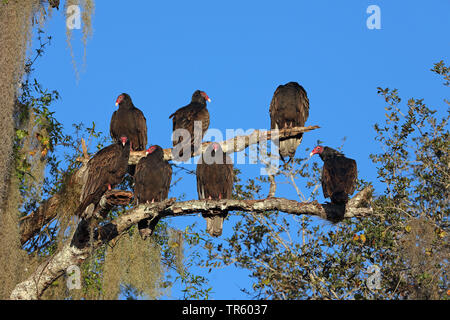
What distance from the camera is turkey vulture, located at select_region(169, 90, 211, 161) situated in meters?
7.59

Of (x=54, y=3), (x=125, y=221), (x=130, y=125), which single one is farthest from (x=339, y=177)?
(x=54, y=3)

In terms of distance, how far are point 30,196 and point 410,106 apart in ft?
15.1

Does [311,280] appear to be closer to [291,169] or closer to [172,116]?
[291,169]

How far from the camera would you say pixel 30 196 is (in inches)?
276

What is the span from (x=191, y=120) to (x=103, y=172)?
1988 millimetres

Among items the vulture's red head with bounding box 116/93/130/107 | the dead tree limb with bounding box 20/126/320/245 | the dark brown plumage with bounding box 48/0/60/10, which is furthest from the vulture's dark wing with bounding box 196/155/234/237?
the dark brown plumage with bounding box 48/0/60/10

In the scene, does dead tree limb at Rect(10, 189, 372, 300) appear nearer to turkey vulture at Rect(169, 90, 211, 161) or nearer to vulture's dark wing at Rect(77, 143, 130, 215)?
vulture's dark wing at Rect(77, 143, 130, 215)

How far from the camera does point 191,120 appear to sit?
25.6ft

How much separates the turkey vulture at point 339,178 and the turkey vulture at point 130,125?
223 centimetres

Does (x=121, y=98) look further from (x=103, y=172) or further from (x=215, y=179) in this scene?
(x=103, y=172)

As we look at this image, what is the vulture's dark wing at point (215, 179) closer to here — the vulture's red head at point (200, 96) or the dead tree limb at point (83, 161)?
the dead tree limb at point (83, 161)

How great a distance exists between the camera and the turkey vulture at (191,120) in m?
7.59

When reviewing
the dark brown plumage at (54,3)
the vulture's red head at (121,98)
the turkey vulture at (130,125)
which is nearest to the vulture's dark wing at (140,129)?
the turkey vulture at (130,125)
